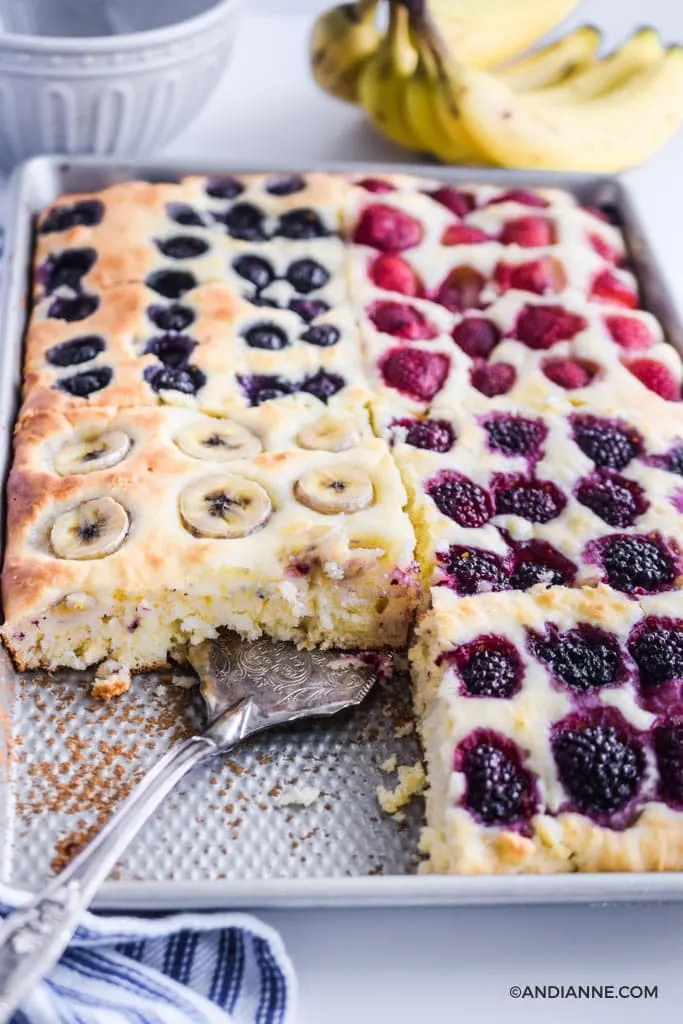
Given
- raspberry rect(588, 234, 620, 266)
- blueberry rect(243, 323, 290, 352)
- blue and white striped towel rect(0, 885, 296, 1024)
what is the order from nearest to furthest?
blue and white striped towel rect(0, 885, 296, 1024) < blueberry rect(243, 323, 290, 352) < raspberry rect(588, 234, 620, 266)

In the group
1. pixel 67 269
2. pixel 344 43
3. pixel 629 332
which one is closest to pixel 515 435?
pixel 629 332

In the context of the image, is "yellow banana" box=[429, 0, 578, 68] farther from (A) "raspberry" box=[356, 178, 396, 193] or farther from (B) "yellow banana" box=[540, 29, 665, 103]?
(A) "raspberry" box=[356, 178, 396, 193]

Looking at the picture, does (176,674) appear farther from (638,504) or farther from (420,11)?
(420,11)

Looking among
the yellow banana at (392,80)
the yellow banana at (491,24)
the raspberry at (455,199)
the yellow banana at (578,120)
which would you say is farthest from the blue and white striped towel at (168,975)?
the yellow banana at (491,24)

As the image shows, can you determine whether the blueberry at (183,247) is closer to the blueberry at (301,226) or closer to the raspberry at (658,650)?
the blueberry at (301,226)

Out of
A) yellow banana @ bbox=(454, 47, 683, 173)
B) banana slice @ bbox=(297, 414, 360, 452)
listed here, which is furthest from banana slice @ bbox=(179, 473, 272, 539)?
yellow banana @ bbox=(454, 47, 683, 173)

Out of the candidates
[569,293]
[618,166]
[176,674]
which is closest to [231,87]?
[618,166]
